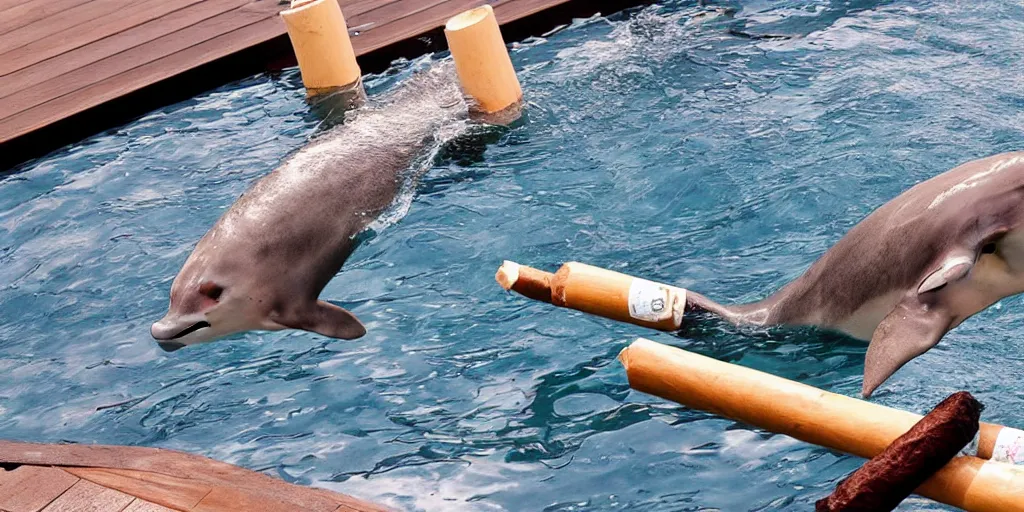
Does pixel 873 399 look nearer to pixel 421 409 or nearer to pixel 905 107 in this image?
pixel 421 409

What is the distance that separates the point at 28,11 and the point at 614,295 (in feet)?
23.5

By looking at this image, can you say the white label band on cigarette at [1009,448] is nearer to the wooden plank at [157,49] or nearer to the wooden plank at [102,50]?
the wooden plank at [157,49]

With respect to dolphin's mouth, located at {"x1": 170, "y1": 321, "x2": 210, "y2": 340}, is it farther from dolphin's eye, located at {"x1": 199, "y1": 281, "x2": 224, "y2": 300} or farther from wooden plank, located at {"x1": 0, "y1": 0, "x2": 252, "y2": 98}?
wooden plank, located at {"x1": 0, "y1": 0, "x2": 252, "y2": 98}

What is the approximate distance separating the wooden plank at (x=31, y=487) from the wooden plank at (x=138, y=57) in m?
4.43

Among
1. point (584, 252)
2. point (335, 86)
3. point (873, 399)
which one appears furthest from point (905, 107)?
point (335, 86)

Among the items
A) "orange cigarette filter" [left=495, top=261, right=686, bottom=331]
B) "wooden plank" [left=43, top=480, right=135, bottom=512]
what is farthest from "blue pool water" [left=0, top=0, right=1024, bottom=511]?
"wooden plank" [left=43, top=480, right=135, bottom=512]

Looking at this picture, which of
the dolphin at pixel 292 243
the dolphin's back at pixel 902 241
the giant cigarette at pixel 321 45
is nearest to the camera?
the dolphin's back at pixel 902 241

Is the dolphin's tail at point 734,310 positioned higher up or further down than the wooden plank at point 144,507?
further down

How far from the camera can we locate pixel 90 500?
12.2 ft

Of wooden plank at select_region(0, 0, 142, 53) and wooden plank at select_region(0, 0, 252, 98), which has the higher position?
wooden plank at select_region(0, 0, 142, 53)

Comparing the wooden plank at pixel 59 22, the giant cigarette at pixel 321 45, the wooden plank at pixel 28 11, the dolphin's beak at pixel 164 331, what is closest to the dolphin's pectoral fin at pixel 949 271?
the dolphin's beak at pixel 164 331

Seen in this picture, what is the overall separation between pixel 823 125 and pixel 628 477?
333 cm

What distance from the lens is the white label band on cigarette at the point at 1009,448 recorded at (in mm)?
3100

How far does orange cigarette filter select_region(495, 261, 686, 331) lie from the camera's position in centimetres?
410
